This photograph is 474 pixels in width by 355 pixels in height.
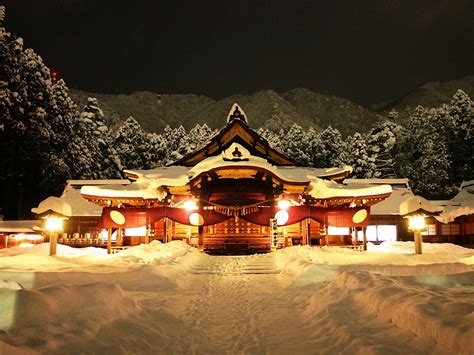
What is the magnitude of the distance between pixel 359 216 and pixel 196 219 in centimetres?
837

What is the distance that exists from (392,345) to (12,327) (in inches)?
182

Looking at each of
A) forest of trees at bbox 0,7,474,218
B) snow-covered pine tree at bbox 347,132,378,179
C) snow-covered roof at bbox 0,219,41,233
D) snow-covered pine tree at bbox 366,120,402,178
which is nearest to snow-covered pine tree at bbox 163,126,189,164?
forest of trees at bbox 0,7,474,218

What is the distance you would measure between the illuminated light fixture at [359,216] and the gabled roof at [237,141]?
7253 millimetres

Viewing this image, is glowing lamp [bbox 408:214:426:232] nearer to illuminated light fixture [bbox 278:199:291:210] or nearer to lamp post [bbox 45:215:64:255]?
illuminated light fixture [bbox 278:199:291:210]

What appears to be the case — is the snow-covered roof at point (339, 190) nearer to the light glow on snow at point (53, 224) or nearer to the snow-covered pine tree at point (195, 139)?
the light glow on snow at point (53, 224)

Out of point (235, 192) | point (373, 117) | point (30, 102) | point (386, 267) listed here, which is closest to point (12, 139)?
point (30, 102)

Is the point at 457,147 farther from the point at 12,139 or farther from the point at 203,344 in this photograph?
the point at 203,344

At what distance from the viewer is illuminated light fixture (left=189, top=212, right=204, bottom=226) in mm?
21009

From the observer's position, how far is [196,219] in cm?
2122

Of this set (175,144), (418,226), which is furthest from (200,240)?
(175,144)

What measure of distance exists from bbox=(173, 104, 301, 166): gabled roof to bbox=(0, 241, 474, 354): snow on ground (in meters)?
14.9

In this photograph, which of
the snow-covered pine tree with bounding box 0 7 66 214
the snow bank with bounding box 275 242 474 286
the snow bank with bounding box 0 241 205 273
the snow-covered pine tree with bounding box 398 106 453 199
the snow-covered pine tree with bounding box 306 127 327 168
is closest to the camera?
the snow bank with bounding box 275 242 474 286

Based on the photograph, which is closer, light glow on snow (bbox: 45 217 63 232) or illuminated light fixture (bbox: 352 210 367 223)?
light glow on snow (bbox: 45 217 63 232)

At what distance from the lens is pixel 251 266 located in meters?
15.2
